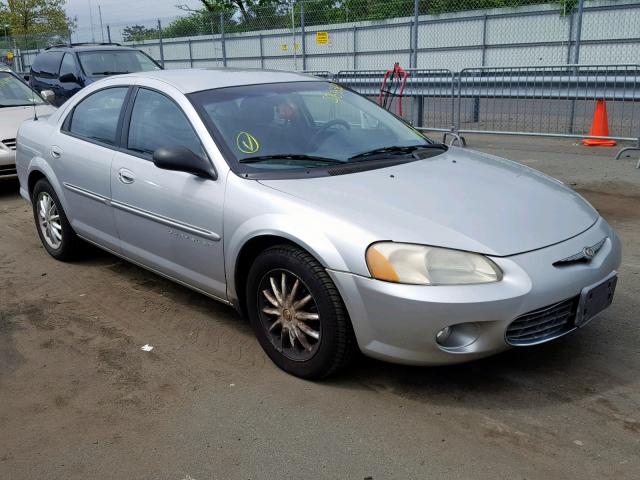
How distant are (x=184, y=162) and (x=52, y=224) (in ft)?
7.68

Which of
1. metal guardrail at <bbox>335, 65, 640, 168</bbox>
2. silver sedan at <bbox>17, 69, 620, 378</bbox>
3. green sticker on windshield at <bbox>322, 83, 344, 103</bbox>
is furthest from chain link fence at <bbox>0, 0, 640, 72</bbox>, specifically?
silver sedan at <bbox>17, 69, 620, 378</bbox>

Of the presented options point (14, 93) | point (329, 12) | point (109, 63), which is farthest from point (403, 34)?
point (14, 93)

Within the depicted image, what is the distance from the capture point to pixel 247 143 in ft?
13.0

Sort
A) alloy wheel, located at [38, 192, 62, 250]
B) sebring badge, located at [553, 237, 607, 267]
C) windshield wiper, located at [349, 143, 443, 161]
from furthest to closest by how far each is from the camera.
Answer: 1. alloy wheel, located at [38, 192, 62, 250]
2. windshield wiper, located at [349, 143, 443, 161]
3. sebring badge, located at [553, 237, 607, 267]

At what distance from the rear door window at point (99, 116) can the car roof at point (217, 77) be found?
0.24 meters

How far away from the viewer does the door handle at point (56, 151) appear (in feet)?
17.1

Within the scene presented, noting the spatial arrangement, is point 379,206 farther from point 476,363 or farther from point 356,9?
point 356,9

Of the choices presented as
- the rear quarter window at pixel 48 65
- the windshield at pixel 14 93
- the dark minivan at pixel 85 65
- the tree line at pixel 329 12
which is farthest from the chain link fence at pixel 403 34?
the windshield at pixel 14 93

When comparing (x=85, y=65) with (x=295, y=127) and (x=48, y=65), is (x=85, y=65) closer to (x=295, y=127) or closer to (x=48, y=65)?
(x=48, y=65)

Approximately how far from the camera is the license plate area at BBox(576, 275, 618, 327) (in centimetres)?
330

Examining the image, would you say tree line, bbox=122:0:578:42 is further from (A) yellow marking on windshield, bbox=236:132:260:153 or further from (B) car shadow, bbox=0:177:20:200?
(A) yellow marking on windshield, bbox=236:132:260:153

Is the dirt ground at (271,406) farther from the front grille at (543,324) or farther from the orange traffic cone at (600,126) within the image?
the orange traffic cone at (600,126)

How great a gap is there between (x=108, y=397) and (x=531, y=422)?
2055 mm

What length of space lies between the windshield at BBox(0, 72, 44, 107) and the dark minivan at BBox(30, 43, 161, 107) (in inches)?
101
